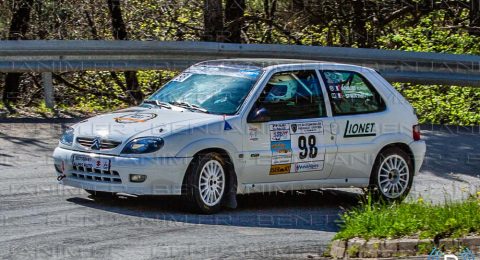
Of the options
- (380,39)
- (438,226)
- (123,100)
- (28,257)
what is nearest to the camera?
(28,257)

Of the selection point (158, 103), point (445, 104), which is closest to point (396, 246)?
point (158, 103)

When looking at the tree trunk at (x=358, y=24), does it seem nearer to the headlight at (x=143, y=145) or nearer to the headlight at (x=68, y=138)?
the headlight at (x=68, y=138)

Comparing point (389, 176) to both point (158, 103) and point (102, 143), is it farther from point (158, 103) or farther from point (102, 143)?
point (102, 143)

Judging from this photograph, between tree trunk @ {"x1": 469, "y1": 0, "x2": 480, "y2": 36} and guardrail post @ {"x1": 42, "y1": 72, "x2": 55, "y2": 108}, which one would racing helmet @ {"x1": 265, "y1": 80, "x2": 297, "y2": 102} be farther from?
tree trunk @ {"x1": 469, "y1": 0, "x2": 480, "y2": 36}

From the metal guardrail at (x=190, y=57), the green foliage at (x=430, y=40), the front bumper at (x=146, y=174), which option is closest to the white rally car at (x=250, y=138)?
the front bumper at (x=146, y=174)

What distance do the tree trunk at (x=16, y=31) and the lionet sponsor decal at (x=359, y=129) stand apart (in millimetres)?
8982

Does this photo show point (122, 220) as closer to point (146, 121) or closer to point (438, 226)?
point (146, 121)

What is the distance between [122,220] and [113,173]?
542 millimetres

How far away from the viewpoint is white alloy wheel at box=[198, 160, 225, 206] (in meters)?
9.57

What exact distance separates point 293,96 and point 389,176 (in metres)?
1.55

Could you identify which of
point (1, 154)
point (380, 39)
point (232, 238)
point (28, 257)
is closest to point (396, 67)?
point (380, 39)

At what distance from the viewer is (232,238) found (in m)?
8.77

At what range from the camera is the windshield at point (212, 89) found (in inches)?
400

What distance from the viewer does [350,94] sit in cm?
1098
